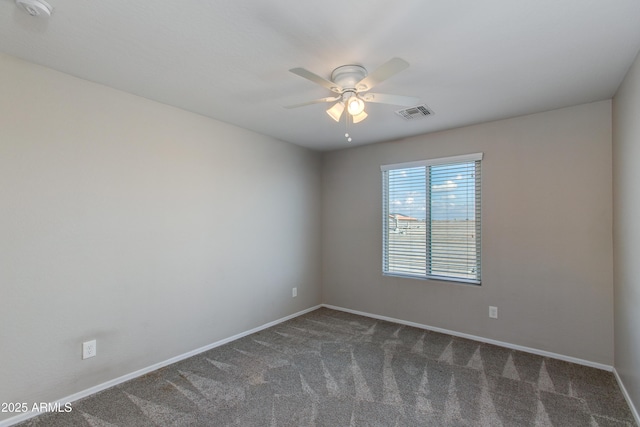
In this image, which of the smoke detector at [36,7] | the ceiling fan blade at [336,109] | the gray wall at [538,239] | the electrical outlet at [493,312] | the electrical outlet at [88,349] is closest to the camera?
the smoke detector at [36,7]

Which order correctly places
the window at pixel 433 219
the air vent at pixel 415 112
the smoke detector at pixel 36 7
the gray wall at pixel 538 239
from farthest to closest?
1. the window at pixel 433 219
2. the air vent at pixel 415 112
3. the gray wall at pixel 538 239
4. the smoke detector at pixel 36 7

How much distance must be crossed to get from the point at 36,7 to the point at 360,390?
10.5ft

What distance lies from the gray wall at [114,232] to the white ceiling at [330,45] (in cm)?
33

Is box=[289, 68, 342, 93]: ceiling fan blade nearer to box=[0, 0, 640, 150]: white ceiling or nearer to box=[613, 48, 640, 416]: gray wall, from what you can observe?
box=[0, 0, 640, 150]: white ceiling

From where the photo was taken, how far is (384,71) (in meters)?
1.84

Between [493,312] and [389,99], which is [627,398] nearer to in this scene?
[493,312]

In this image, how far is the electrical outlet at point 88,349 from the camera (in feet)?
7.97

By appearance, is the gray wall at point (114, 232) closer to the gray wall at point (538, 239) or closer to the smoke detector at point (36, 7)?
the smoke detector at point (36, 7)

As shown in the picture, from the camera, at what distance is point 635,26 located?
5.86 feet

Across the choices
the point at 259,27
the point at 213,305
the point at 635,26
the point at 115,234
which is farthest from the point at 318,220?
the point at 635,26

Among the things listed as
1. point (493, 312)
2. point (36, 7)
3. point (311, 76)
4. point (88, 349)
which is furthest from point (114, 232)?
point (493, 312)

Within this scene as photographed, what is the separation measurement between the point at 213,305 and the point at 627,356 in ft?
11.9

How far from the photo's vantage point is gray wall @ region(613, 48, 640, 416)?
213 centimetres

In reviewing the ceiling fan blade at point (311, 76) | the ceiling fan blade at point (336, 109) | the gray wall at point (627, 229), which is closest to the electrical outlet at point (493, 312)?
the gray wall at point (627, 229)
